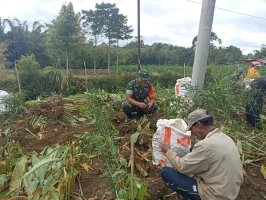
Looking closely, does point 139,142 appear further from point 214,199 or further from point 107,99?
point 107,99

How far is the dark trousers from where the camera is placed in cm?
225

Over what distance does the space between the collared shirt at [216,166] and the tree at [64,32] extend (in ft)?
48.6

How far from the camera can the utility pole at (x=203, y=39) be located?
14.1ft

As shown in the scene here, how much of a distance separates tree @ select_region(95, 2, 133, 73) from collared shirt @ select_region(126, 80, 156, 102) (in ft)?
55.6

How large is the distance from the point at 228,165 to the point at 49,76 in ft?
34.9

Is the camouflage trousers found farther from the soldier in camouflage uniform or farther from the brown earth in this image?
the brown earth

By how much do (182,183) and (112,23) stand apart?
68.6 feet

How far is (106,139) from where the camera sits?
11.1 ft

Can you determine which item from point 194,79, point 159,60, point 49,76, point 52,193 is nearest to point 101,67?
point 159,60

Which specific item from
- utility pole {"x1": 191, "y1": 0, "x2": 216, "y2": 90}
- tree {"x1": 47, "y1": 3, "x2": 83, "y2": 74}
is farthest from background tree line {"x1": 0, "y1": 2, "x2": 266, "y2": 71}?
utility pole {"x1": 191, "y1": 0, "x2": 216, "y2": 90}

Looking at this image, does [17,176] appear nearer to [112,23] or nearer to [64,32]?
[64,32]

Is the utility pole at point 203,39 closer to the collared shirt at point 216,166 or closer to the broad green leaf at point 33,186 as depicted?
the collared shirt at point 216,166

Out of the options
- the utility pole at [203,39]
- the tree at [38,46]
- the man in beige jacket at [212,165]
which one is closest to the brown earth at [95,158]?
the man in beige jacket at [212,165]

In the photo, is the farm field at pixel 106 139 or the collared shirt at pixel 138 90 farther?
the collared shirt at pixel 138 90
